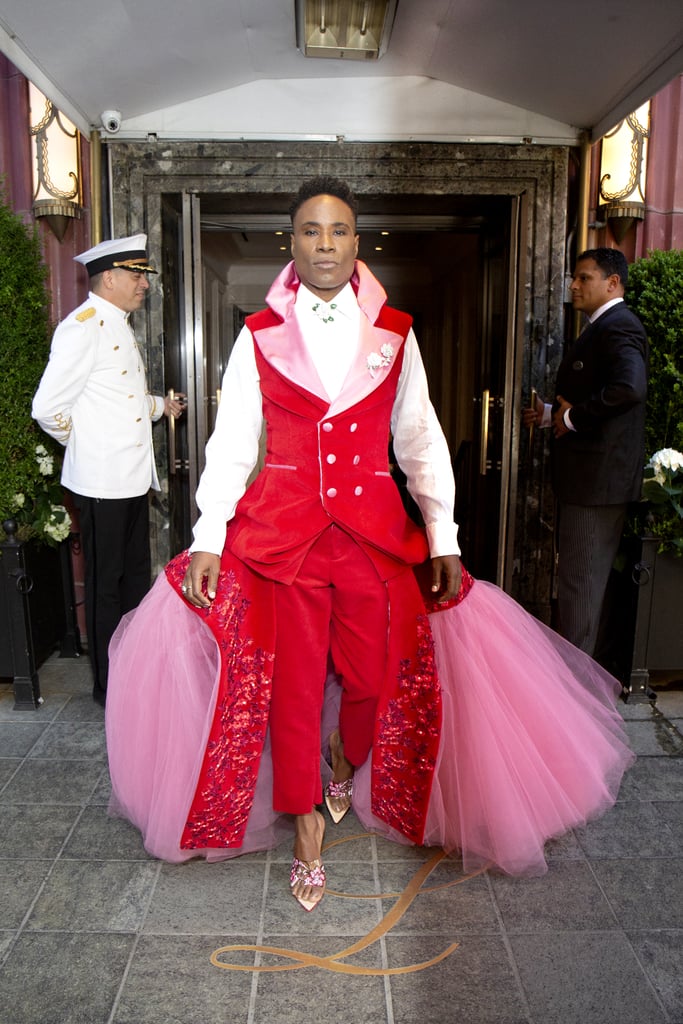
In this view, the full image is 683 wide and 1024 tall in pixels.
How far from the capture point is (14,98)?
4.03 metres

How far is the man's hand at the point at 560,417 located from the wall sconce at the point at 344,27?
1689 mm

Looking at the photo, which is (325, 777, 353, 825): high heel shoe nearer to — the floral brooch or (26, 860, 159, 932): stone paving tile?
(26, 860, 159, 932): stone paving tile

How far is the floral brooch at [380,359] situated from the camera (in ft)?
7.66

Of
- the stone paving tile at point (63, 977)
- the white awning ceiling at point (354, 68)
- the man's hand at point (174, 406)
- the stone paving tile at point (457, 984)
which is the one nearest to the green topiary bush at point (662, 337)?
the white awning ceiling at point (354, 68)

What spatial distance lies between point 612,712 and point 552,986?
3.19 feet

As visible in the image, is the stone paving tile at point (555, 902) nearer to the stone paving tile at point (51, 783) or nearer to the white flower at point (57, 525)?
the stone paving tile at point (51, 783)

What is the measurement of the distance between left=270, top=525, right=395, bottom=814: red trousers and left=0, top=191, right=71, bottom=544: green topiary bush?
183 centimetres

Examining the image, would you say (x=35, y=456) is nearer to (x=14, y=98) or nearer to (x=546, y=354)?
(x=14, y=98)

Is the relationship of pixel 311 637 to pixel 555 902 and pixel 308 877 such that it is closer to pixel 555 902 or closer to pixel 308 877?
pixel 308 877

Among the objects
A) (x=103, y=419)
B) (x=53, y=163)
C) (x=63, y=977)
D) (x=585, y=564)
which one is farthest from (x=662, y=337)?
(x=63, y=977)

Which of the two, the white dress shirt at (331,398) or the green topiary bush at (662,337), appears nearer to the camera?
the white dress shirt at (331,398)

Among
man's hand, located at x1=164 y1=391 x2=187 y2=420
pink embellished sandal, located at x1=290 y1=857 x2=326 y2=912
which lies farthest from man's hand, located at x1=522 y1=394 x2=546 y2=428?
pink embellished sandal, located at x1=290 y1=857 x2=326 y2=912

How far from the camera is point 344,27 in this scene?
3361 millimetres

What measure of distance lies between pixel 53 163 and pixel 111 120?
0.35 metres
